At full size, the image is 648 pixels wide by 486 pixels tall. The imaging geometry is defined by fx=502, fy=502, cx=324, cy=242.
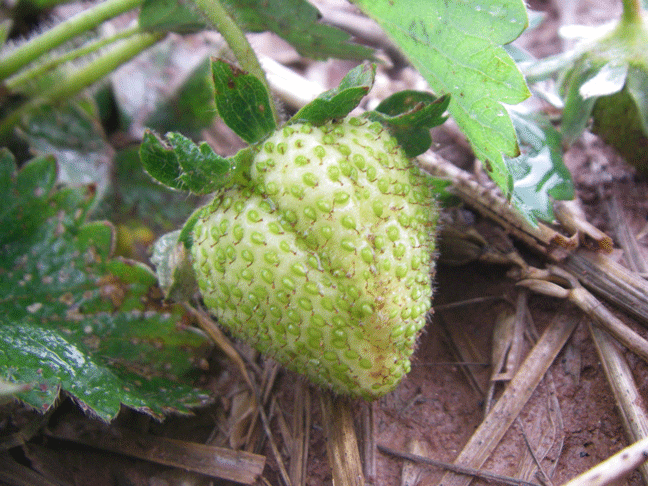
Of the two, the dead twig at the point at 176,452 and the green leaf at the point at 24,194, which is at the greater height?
the green leaf at the point at 24,194

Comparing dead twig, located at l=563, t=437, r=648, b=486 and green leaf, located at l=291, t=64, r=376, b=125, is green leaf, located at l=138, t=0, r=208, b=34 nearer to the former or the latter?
green leaf, located at l=291, t=64, r=376, b=125

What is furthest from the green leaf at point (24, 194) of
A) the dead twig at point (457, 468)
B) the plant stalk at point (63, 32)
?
the dead twig at point (457, 468)

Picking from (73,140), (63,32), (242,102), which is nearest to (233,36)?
(242,102)

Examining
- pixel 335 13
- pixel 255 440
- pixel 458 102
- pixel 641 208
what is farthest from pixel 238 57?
pixel 335 13

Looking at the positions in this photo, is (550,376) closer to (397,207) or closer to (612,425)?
(612,425)

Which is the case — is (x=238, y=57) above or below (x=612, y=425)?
above

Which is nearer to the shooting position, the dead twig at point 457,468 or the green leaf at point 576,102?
the dead twig at point 457,468

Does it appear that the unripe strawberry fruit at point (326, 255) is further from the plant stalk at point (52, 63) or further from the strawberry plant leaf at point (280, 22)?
the plant stalk at point (52, 63)

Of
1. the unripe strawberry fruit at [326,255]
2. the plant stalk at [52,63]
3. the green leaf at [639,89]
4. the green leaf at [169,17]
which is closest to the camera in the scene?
the unripe strawberry fruit at [326,255]
